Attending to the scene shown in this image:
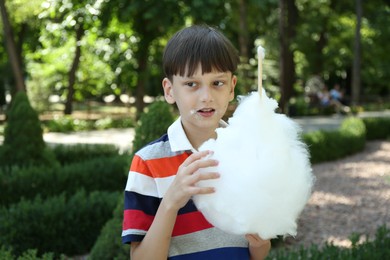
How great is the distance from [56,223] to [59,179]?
1.59 m

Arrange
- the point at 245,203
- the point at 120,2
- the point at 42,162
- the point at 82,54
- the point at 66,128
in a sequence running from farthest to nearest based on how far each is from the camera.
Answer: the point at 82,54, the point at 66,128, the point at 120,2, the point at 42,162, the point at 245,203

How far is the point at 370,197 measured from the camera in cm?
880

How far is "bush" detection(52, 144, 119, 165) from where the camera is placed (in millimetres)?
10141

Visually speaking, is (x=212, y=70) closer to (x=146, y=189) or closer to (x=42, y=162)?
(x=146, y=189)

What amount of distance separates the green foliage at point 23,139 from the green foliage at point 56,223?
7.22 feet

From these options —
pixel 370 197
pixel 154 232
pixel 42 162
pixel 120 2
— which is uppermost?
pixel 120 2

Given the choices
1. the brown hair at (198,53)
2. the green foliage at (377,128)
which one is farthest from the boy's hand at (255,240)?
the green foliage at (377,128)

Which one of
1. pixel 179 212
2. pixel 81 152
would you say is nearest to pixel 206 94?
pixel 179 212

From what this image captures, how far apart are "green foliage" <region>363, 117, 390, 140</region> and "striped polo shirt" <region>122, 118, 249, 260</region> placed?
50.3 ft

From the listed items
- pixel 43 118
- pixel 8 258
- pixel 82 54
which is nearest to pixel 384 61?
pixel 82 54

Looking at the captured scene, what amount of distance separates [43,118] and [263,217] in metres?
21.8

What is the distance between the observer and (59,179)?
7172 mm

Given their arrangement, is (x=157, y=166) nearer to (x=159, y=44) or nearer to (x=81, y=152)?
(x=81, y=152)

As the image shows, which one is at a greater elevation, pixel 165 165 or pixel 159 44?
pixel 159 44
